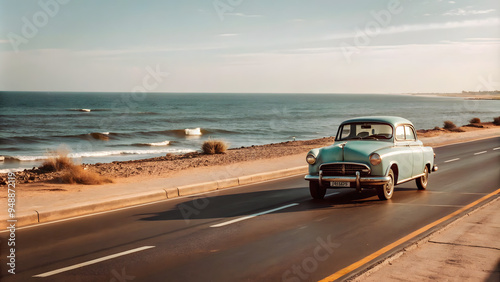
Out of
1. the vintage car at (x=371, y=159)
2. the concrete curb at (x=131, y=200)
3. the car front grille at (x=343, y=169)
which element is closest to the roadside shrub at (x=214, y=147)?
the concrete curb at (x=131, y=200)

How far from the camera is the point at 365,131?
12.0m

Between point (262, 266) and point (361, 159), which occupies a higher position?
point (361, 159)

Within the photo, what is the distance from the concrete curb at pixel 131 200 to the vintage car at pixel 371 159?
3.15 metres

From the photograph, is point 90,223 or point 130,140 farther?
point 130,140

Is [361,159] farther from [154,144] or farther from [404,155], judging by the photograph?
[154,144]

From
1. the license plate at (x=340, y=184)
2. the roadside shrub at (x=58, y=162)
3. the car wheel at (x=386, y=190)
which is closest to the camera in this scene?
the license plate at (x=340, y=184)

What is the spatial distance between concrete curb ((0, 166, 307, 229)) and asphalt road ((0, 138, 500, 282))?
0.45 metres

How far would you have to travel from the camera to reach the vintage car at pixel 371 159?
1048cm

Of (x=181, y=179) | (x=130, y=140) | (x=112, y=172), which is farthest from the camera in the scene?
(x=130, y=140)

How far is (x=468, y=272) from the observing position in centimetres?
578

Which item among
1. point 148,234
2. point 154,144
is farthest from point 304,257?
point 154,144

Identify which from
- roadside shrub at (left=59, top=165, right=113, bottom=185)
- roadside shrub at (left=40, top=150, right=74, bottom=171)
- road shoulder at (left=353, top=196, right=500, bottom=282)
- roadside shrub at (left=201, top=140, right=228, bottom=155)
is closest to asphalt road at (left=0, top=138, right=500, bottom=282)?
road shoulder at (left=353, top=196, right=500, bottom=282)

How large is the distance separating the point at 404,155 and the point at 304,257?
5.67m

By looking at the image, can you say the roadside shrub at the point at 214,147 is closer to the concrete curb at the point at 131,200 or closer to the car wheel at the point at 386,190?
the concrete curb at the point at 131,200
